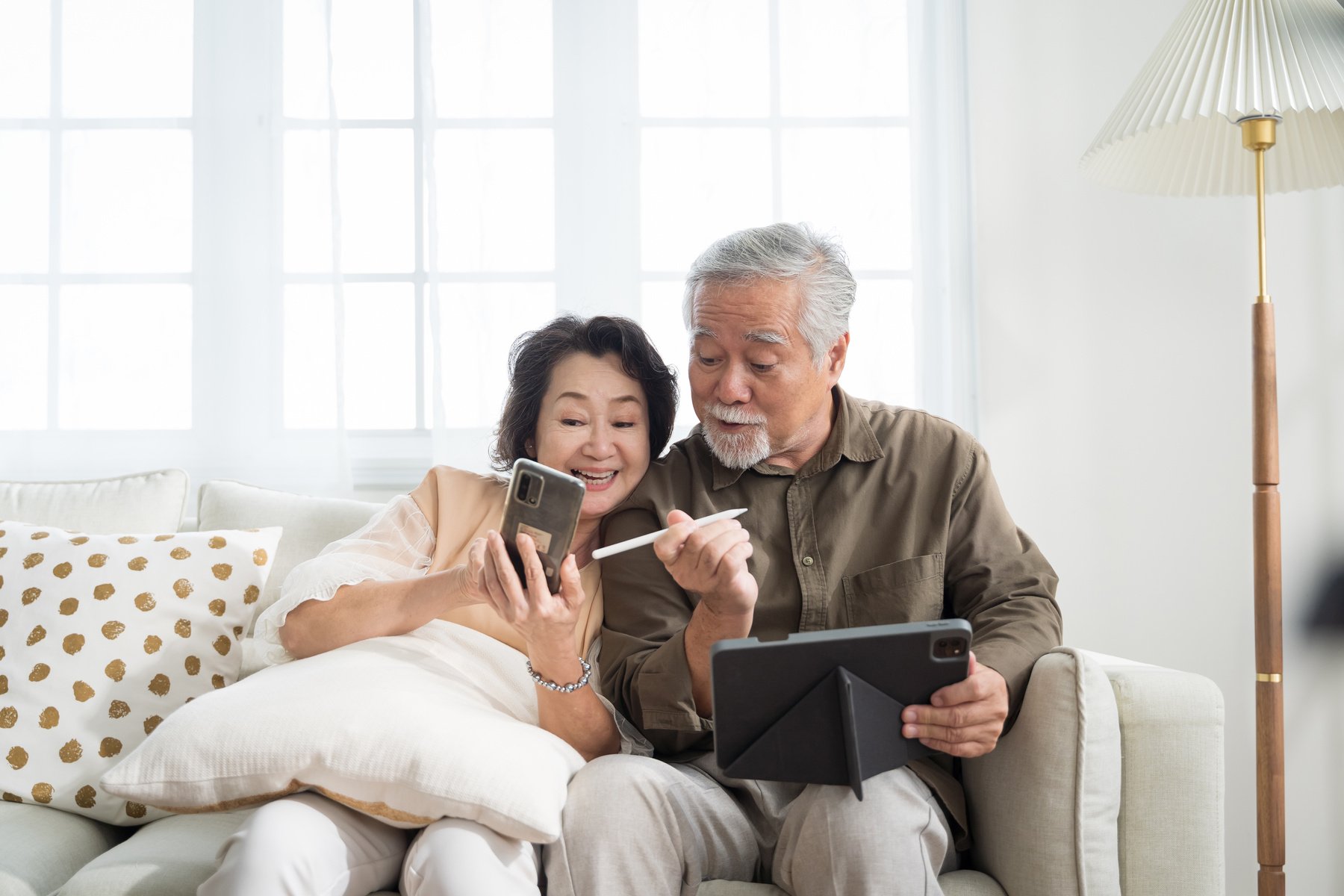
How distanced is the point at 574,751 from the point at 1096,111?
1.93 meters

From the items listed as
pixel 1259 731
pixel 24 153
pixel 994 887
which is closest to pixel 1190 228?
pixel 1259 731

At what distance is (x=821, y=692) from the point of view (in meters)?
1.12

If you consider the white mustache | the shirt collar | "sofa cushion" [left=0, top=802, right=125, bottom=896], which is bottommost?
"sofa cushion" [left=0, top=802, right=125, bottom=896]

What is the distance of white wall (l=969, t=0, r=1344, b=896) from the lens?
232 centimetres

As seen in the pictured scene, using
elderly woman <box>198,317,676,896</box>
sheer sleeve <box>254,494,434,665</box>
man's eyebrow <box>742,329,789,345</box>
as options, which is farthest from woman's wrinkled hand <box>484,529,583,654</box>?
man's eyebrow <box>742,329,789,345</box>

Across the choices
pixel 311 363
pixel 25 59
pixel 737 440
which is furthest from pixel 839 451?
pixel 25 59

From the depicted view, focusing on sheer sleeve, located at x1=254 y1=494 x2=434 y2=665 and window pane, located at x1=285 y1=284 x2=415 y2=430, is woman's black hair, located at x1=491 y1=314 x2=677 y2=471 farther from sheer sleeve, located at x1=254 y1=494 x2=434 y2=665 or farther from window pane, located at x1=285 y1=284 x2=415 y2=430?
window pane, located at x1=285 y1=284 x2=415 y2=430

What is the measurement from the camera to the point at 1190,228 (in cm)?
235

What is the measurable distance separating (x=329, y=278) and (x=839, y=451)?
1350mm

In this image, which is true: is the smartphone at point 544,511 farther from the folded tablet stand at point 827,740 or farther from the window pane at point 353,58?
the window pane at point 353,58

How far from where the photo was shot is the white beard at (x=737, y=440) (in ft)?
5.19

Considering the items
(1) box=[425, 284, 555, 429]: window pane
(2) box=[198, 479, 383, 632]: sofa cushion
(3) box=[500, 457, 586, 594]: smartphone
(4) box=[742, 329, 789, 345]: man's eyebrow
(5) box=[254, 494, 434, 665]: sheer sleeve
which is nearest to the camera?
(3) box=[500, 457, 586, 594]: smartphone

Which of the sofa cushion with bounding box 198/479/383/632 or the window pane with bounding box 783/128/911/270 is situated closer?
the sofa cushion with bounding box 198/479/383/632

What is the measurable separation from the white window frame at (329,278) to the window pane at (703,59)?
0.12 feet
